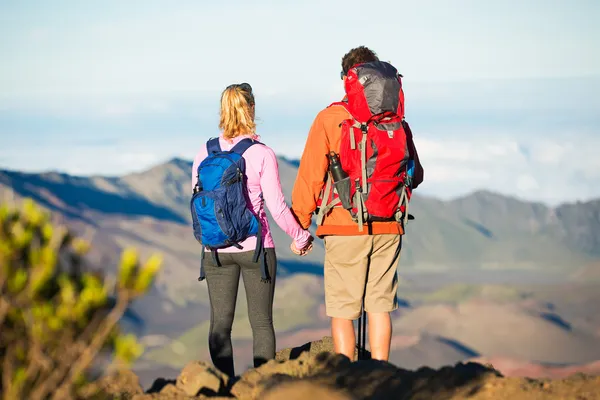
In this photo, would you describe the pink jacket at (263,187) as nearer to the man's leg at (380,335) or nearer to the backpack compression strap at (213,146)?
the backpack compression strap at (213,146)

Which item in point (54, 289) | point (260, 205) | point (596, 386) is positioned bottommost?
point (596, 386)

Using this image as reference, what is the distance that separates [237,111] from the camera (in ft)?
20.7

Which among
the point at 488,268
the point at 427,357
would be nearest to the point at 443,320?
the point at 427,357

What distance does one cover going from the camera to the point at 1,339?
4570 millimetres

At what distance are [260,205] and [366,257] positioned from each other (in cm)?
94

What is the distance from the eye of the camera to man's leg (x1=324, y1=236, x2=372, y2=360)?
255 inches

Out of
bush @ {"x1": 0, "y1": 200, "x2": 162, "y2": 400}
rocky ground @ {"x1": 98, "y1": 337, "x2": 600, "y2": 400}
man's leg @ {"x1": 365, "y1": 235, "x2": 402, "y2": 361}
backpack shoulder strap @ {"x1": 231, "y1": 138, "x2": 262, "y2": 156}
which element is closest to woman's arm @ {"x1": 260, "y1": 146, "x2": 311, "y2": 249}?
backpack shoulder strap @ {"x1": 231, "y1": 138, "x2": 262, "y2": 156}

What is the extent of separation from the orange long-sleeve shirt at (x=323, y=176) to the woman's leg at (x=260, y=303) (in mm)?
487

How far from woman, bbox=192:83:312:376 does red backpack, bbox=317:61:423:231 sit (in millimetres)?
438

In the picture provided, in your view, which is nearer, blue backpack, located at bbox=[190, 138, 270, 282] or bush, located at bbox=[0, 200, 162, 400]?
bush, located at bbox=[0, 200, 162, 400]

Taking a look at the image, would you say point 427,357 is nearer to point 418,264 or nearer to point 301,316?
point 301,316

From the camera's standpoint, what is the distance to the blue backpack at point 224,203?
20.6ft

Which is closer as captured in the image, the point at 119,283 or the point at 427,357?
the point at 119,283

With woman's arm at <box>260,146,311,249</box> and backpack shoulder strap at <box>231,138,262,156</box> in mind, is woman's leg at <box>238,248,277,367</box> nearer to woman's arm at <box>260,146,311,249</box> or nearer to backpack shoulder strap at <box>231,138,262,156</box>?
woman's arm at <box>260,146,311,249</box>
